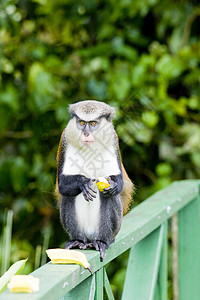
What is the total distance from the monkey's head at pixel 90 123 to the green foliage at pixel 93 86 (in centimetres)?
117

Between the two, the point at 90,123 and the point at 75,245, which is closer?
the point at 75,245

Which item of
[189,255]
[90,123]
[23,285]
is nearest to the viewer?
[23,285]

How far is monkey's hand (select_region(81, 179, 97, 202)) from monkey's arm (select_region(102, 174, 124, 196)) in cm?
5

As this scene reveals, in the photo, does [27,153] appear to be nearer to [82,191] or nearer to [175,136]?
[175,136]

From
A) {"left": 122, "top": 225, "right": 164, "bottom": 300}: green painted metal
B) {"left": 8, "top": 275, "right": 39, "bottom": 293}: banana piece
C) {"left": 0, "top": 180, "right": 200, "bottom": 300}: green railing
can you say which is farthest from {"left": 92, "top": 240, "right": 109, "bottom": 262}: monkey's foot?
{"left": 8, "top": 275, "right": 39, "bottom": 293}: banana piece

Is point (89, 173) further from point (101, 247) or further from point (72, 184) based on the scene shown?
point (101, 247)

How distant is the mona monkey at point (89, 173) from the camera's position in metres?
1.84

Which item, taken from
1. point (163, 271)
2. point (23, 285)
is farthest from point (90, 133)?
point (23, 285)

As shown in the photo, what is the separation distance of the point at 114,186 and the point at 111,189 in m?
0.02

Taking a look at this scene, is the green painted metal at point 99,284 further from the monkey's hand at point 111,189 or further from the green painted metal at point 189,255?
the green painted metal at point 189,255

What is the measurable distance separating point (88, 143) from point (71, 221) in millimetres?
337

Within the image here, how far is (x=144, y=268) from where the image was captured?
6.60ft

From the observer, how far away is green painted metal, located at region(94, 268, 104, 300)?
141 cm

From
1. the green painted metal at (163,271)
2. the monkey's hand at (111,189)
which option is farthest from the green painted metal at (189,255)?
the monkey's hand at (111,189)
